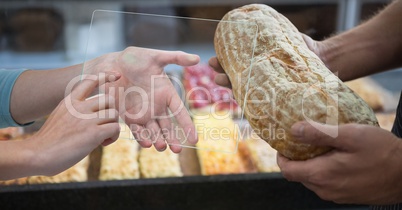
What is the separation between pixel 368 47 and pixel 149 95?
78 cm

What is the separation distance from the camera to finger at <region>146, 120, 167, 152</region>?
1.17 m

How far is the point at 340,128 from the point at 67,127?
0.62 metres

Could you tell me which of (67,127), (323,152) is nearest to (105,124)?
(67,127)

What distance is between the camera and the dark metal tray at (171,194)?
1736 millimetres

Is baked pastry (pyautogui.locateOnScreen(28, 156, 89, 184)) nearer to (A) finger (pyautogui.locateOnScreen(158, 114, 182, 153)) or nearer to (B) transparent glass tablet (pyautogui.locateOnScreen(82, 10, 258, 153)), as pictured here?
(B) transparent glass tablet (pyautogui.locateOnScreen(82, 10, 258, 153))

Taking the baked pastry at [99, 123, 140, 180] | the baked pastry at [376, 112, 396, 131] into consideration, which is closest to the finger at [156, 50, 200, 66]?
the baked pastry at [99, 123, 140, 180]

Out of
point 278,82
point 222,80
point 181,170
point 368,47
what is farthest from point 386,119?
point 278,82

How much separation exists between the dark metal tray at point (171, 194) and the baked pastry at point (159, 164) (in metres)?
0.12

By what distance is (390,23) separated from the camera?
4.88 ft

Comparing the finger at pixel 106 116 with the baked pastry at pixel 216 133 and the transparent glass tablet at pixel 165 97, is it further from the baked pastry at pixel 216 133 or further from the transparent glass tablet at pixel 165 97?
the baked pastry at pixel 216 133

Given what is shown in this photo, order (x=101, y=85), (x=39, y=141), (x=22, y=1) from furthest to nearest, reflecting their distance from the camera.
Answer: (x=22, y=1)
(x=101, y=85)
(x=39, y=141)

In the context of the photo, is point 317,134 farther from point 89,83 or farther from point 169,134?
point 89,83

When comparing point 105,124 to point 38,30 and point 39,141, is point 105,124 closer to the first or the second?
point 39,141

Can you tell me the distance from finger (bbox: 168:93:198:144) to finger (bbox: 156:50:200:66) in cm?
Answer: 9
